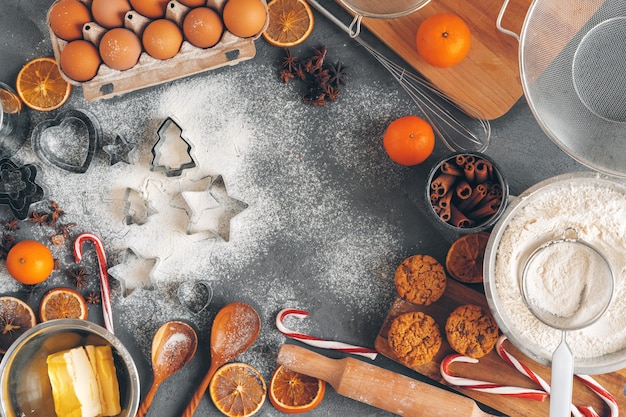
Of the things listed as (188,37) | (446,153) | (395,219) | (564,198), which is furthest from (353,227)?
(188,37)

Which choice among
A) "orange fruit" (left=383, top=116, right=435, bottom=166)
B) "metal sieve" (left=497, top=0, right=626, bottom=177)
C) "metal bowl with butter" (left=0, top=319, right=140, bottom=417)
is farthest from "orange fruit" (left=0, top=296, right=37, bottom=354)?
"metal sieve" (left=497, top=0, right=626, bottom=177)

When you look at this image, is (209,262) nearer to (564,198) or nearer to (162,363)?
(162,363)

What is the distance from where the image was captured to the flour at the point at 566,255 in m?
1.56

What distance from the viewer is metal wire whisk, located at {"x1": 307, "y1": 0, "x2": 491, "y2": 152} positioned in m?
1.82

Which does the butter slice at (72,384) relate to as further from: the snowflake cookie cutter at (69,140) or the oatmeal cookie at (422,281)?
the oatmeal cookie at (422,281)

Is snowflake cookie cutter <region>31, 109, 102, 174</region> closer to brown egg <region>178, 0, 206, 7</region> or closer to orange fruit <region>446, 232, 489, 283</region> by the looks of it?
brown egg <region>178, 0, 206, 7</region>

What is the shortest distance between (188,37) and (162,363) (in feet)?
3.10

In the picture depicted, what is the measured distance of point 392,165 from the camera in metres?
1.84

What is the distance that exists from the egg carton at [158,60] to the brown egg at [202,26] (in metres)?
0.02

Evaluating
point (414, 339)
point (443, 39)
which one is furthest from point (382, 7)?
point (414, 339)

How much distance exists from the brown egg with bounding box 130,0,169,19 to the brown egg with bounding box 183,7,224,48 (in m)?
0.07

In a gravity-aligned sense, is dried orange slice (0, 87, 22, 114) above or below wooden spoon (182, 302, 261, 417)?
above

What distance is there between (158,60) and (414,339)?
41.7 inches

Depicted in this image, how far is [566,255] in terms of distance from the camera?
1.57 m
